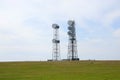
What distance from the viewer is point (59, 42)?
400 feet

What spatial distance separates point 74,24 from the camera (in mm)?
122875
